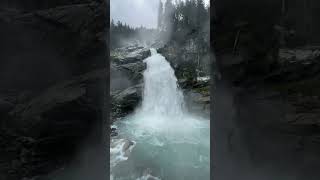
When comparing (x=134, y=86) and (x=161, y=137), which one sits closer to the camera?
(x=161, y=137)

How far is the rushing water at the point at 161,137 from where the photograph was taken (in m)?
12.0

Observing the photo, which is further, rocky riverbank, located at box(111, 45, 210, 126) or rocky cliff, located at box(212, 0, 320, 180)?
rocky riverbank, located at box(111, 45, 210, 126)

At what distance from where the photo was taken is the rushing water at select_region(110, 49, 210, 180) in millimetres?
11961

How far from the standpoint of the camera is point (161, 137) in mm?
17188

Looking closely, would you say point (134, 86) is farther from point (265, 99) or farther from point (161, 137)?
point (265, 99)

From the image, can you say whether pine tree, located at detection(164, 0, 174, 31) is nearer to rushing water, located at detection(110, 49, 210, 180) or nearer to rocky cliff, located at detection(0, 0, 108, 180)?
rushing water, located at detection(110, 49, 210, 180)

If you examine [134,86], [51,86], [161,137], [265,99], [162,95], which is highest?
[51,86]

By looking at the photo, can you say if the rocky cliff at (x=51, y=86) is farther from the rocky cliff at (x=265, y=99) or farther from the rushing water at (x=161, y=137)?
the rushing water at (x=161, y=137)

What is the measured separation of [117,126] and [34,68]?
17.9 metres

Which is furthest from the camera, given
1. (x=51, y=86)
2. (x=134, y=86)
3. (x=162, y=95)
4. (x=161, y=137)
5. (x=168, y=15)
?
(x=168, y=15)

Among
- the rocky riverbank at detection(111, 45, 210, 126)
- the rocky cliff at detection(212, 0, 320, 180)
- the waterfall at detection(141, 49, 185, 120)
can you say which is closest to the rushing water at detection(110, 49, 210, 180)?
the waterfall at detection(141, 49, 185, 120)

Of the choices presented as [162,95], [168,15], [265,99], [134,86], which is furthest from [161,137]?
[168,15]

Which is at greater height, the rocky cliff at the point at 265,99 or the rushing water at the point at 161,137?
the rocky cliff at the point at 265,99

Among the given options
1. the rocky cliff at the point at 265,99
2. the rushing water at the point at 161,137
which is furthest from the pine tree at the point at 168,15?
the rocky cliff at the point at 265,99
